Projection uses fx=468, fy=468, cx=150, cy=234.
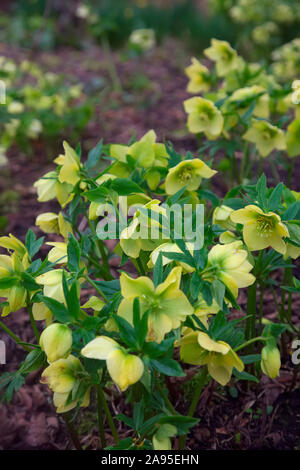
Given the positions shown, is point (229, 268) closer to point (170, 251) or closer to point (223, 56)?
point (170, 251)

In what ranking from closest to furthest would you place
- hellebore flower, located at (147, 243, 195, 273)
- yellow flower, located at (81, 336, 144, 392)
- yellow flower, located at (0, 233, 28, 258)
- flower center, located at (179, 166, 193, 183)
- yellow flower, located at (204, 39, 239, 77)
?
1. yellow flower, located at (81, 336, 144, 392)
2. hellebore flower, located at (147, 243, 195, 273)
3. yellow flower, located at (0, 233, 28, 258)
4. flower center, located at (179, 166, 193, 183)
5. yellow flower, located at (204, 39, 239, 77)

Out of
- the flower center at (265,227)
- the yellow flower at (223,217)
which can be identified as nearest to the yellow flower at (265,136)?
the yellow flower at (223,217)

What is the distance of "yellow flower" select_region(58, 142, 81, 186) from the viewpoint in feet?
3.02

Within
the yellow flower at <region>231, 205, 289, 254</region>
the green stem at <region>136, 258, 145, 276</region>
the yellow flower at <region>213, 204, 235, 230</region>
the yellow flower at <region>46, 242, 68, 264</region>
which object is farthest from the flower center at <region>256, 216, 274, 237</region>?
the yellow flower at <region>46, 242, 68, 264</region>

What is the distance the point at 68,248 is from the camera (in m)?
0.81

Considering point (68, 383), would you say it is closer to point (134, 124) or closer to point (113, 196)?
point (113, 196)

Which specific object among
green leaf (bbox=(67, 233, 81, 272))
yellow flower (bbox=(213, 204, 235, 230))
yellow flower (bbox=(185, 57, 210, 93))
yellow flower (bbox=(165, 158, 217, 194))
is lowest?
green leaf (bbox=(67, 233, 81, 272))

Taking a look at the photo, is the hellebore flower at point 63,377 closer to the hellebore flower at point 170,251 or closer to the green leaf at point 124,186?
the hellebore flower at point 170,251

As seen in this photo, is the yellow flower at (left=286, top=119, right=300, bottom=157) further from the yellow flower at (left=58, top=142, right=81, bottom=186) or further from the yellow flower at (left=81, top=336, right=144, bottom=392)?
the yellow flower at (left=81, top=336, right=144, bottom=392)

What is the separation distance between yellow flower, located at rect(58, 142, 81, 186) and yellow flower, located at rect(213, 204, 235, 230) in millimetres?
291

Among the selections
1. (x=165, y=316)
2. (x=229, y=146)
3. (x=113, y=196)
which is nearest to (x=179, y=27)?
(x=229, y=146)

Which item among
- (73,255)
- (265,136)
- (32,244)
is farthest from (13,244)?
(265,136)

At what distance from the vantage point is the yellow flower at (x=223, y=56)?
145 cm

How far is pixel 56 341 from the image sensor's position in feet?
2.35
